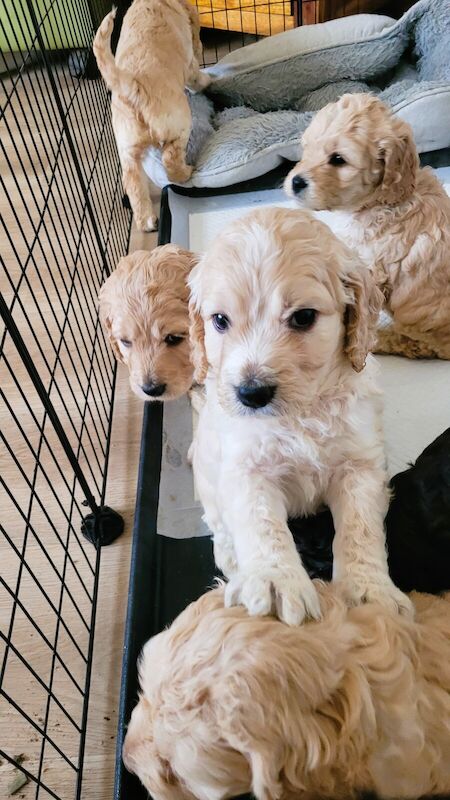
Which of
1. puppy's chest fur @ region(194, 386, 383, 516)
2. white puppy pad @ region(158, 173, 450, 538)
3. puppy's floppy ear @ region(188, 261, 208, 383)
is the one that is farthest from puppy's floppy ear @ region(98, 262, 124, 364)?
puppy's chest fur @ region(194, 386, 383, 516)

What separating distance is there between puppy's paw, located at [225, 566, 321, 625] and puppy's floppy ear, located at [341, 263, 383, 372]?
0.56 metres

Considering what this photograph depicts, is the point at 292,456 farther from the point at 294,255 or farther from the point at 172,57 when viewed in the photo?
the point at 172,57

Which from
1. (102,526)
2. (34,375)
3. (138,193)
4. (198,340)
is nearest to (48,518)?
(34,375)

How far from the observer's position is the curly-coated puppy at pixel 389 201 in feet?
7.04

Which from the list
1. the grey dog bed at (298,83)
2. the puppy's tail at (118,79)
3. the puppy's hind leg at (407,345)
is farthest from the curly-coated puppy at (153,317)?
the grey dog bed at (298,83)

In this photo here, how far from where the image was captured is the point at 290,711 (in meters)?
0.91

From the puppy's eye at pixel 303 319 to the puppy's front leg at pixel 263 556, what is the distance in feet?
1.39

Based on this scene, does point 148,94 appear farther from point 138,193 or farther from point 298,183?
point 298,183

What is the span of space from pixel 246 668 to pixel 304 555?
2.68 feet

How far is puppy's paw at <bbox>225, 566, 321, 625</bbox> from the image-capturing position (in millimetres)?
1110

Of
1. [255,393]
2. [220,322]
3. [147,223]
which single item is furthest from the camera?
[147,223]

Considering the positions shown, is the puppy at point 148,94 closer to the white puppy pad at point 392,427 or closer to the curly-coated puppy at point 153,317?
the white puppy pad at point 392,427

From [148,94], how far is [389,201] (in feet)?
5.27

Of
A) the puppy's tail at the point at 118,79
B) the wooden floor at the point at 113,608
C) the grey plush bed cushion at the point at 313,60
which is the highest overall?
the puppy's tail at the point at 118,79
